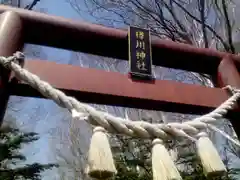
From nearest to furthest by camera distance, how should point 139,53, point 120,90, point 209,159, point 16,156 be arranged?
point 209,159 → point 120,90 → point 139,53 → point 16,156

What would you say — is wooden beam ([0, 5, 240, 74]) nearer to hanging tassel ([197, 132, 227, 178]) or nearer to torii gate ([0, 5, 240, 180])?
torii gate ([0, 5, 240, 180])

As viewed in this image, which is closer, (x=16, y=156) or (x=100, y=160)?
(x=100, y=160)

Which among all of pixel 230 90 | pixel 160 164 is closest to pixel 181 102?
pixel 230 90

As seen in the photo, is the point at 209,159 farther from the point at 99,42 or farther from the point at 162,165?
the point at 99,42

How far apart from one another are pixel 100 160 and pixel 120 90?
1.29 feet

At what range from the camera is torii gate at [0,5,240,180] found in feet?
3.32

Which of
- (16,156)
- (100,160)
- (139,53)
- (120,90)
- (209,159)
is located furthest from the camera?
(16,156)

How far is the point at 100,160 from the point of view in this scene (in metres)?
0.73

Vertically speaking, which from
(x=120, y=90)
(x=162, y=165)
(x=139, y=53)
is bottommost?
(x=162, y=165)

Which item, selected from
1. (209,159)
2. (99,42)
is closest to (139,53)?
(99,42)

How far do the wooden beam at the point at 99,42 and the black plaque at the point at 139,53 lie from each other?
44 millimetres

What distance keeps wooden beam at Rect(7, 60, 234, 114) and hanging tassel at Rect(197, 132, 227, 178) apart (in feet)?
0.85

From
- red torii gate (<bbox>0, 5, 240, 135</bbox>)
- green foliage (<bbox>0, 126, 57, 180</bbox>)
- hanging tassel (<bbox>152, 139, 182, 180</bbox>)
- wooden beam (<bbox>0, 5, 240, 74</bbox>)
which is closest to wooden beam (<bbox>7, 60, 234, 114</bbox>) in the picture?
red torii gate (<bbox>0, 5, 240, 135</bbox>)

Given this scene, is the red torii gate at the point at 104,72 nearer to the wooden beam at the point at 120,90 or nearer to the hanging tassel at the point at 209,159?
the wooden beam at the point at 120,90
